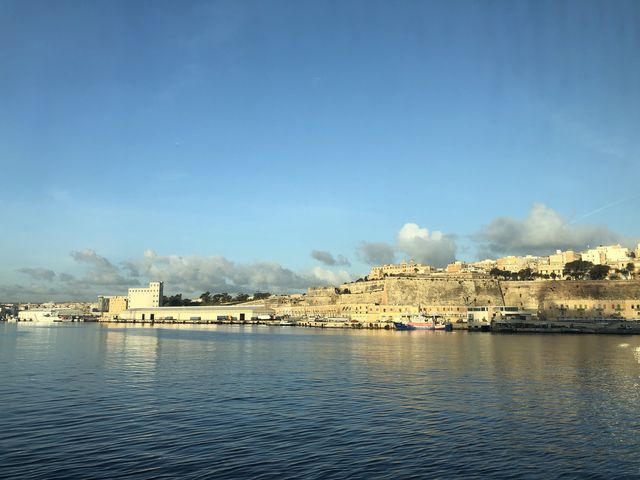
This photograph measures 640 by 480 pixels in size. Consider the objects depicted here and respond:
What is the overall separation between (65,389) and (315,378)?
409 inches

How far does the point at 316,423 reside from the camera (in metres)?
15.1

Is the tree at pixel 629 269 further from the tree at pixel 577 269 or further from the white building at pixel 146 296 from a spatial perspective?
the white building at pixel 146 296

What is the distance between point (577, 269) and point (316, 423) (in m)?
130

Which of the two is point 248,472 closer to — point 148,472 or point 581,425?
point 148,472

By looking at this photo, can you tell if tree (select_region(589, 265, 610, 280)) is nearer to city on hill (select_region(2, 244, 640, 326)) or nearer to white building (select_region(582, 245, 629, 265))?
city on hill (select_region(2, 244, 640, 326))

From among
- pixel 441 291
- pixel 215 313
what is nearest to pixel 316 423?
pixel 441 291

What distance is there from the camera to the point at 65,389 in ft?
67.9

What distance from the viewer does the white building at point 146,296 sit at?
167125 mm

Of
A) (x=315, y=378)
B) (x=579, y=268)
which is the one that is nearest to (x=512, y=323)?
(x=579, y=268)

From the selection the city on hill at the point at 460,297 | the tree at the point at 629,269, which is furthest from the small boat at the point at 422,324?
the tree at the point at 629,269

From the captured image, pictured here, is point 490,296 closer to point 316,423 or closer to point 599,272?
point 599,272

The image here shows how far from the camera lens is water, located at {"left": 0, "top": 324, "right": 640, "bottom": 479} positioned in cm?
1111

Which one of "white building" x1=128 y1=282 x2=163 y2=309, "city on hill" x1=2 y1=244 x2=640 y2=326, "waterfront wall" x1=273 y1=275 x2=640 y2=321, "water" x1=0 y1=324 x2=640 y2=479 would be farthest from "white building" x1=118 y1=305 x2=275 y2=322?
"water" x1=0 y1=324 x2=640 y2=479

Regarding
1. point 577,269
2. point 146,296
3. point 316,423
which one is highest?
point 577,269
